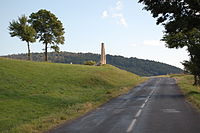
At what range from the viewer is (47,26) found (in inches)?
2239

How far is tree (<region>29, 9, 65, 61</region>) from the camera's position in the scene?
188ft

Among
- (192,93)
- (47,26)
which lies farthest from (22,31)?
(192,93)

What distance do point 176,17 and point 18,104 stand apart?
14.0 metres

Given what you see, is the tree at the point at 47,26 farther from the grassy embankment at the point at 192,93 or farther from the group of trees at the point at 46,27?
the grassy embankment at the point at 192,93

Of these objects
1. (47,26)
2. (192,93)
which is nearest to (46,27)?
(47,26)

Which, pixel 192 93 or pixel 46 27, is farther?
pixel 46 27

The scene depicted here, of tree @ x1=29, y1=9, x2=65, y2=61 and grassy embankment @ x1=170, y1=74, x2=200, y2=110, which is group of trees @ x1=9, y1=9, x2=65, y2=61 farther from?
grassy embankment @ x1=170, y1=74, x2=200, y2=110

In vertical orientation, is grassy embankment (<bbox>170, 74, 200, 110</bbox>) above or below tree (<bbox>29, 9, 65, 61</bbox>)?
below

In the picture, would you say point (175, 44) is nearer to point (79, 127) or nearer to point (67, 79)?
point (67, 79)

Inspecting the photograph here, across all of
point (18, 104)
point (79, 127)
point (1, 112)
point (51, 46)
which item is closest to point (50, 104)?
point (18, 104)

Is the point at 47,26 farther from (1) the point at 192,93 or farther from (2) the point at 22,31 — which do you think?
(1) the point at 192,93

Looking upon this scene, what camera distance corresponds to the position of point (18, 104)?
20.0 meters

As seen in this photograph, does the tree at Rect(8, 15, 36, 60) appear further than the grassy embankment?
Yes

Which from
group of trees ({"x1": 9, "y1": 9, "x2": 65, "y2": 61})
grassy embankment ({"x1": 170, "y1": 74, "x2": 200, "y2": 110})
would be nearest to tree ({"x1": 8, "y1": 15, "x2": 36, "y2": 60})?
group of trees ({"x1": 9, "y1": 9, "x2": 65, "y2": 61})
